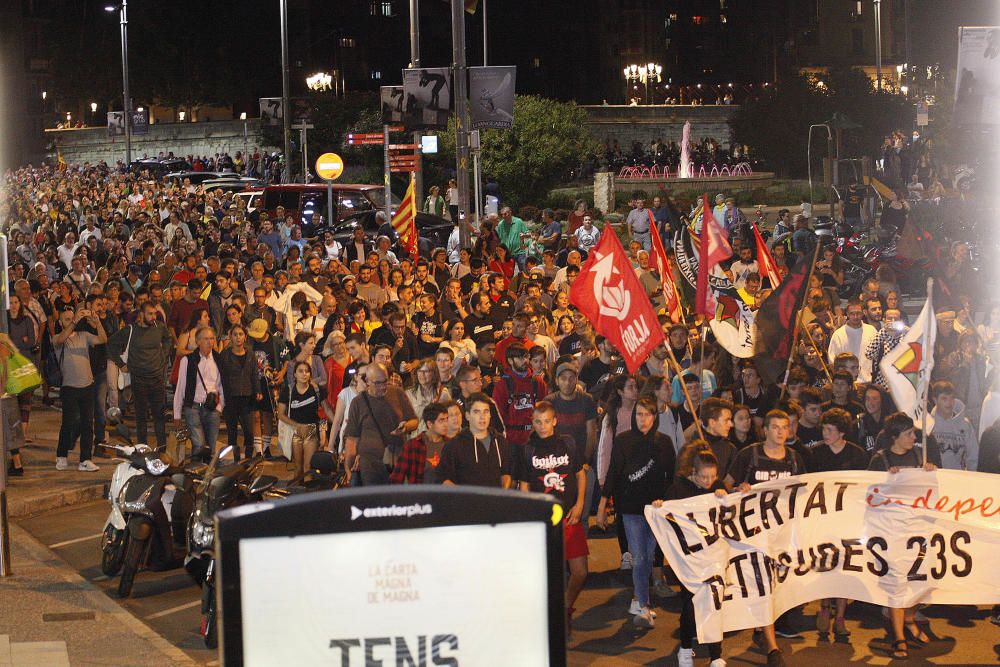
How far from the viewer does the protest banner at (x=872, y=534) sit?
29.4ft

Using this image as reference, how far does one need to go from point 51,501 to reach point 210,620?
5.07 metres

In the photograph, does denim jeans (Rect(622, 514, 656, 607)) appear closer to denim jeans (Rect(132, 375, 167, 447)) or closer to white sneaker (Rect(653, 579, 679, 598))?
white sneaker (Rect(653, 579, 679, 598))

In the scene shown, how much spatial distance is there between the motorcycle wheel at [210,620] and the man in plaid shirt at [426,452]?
1393mm

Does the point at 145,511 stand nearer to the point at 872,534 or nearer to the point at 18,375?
the point at 18,375

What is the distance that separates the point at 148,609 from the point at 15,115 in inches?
3574

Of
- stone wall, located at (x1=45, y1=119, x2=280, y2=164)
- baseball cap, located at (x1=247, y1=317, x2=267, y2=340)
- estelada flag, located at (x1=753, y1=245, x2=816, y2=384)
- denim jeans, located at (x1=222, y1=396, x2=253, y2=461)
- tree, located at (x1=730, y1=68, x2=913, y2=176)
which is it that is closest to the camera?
estelada flag, located at (x1=753, y1=245, x2=816, y2=384)

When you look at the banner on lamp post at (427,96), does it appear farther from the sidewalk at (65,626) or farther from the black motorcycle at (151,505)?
the black motorcycle at (151,505)

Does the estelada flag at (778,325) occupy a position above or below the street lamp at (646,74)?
below

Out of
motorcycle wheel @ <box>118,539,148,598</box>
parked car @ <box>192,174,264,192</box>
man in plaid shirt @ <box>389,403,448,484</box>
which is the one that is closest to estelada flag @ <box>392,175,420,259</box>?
motorcycle wheel @ <box>118,539,148,598</box>

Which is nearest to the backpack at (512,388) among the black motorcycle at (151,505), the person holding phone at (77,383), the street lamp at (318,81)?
the black motorcycle at (151,505)

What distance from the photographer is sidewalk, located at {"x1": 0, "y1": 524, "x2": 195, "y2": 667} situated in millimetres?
8875

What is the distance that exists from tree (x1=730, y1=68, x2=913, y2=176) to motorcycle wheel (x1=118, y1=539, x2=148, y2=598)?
5027 centimetres

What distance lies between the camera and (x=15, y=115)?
95.2 m

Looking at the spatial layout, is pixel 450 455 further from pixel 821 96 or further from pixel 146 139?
pixel 146 139
